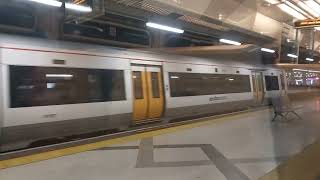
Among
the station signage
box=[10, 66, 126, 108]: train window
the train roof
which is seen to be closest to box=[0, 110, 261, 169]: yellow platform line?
box=[10, 66, 126, 108]: train window

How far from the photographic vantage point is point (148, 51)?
36.3 feet

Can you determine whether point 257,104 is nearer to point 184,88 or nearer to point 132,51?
point 184,88

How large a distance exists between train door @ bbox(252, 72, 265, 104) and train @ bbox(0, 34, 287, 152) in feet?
13.9

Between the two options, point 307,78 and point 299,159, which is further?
point 307,78

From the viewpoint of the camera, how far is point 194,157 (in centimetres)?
632

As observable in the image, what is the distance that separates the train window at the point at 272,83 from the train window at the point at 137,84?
36.8ft

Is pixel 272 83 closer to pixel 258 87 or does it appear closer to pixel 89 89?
pixel 258 87

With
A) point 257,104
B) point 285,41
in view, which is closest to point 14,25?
point 257,104

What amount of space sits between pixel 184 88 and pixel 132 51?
2825mm

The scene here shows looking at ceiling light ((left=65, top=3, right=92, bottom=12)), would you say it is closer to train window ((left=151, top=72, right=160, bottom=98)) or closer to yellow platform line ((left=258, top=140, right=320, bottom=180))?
train window ((left=151, top=72, right=160, bottom=98))

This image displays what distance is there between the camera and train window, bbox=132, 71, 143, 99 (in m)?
10.3

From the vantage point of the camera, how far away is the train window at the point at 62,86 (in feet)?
23.8

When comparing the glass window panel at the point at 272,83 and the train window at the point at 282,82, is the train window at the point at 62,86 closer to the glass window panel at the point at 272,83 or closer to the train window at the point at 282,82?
the glass window panel at the point at 272,83

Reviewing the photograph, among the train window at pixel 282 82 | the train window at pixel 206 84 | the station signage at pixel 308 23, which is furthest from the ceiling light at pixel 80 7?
the train window at pixel 282 82
